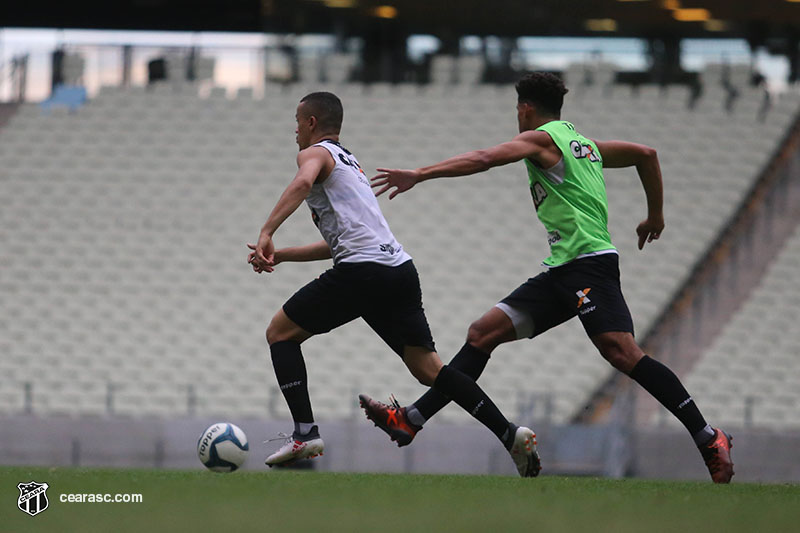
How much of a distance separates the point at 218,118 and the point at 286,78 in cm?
107

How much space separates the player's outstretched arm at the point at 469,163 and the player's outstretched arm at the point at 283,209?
30 centimetres

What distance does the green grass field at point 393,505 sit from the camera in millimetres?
3250

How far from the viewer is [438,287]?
14.1m

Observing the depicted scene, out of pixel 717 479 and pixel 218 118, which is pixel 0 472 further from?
pixel 218 118

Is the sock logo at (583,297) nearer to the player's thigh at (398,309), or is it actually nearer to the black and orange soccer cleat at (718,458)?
the player's thigh at (398,309)

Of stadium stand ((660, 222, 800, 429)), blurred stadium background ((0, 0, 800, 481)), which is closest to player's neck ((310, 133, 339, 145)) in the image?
blurred stadium background ((0, 0, 800, 481))

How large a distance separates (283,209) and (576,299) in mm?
1387

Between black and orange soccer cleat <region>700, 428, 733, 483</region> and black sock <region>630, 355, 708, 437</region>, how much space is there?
3.1 inches

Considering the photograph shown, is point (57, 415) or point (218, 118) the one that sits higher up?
point (218, 118)

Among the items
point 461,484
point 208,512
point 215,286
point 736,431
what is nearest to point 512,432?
point 461,484

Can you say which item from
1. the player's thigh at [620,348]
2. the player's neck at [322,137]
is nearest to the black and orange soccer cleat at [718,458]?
the player's thigh at [620,348]

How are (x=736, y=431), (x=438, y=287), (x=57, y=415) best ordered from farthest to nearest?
(x=438, y=287), (x=57, y=415), (x=736, y=431)

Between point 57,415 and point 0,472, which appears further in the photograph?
point 57,415

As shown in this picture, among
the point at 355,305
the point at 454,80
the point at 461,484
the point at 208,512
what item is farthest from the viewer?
the point at 454,80
